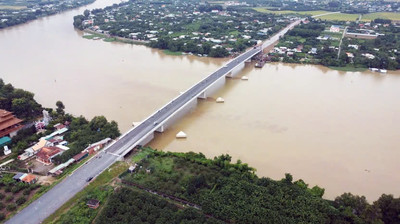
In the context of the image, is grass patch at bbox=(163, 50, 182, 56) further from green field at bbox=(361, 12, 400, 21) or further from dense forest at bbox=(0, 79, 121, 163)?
green field at bbox=(361, 12, 400, 21)

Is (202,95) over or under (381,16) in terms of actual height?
under

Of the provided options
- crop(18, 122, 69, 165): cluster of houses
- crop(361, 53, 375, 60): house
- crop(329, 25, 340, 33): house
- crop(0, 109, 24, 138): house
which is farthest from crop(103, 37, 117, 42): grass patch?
crop(329, 25, 340, 33): house

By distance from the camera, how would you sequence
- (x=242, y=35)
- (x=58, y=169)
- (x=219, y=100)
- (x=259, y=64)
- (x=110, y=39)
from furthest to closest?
(x=242, y=35)
(x=110, y=39)
(x=259, y=64)
(x=219, y=100)
(x=58, y=169)

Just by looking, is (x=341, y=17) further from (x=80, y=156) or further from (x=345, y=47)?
(x=80, y=156)

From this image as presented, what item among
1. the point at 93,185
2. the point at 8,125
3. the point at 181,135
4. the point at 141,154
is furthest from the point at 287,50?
the point at 8,125

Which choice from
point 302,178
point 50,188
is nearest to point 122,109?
point 50,188

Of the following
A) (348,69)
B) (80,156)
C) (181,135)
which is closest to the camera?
(80,156)

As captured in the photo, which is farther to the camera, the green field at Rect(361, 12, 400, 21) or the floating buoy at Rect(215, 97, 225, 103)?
the green field at Rect(361, 12, 400, 21)

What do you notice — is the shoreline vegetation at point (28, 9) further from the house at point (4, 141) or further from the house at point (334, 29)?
the house at point (334, 29)
